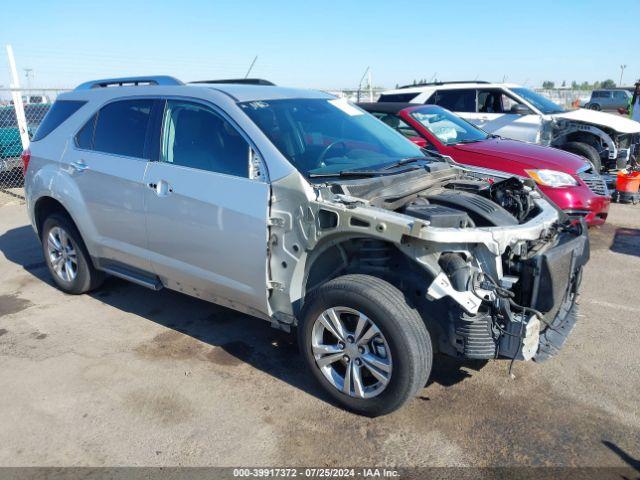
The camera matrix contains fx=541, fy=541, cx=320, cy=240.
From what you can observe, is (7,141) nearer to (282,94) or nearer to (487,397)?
(282,94)

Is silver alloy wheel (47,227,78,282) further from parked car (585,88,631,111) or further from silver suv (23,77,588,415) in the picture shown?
parked car (585,88,631,111)

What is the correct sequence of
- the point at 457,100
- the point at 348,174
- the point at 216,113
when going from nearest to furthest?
the point at 348,174 → the point at 216,113 → the point at 457,100

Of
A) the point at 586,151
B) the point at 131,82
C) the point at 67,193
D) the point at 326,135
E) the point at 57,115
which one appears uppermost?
the point at 131,82

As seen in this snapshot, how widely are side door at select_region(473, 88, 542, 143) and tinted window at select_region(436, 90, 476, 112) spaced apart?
0.17 meters

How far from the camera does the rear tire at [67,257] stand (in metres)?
4.88

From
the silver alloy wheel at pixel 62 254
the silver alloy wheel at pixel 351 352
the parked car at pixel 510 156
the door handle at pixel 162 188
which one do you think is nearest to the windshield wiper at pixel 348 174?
the silver alloy wheel at pixel 351 352

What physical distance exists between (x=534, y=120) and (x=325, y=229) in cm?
A: 785

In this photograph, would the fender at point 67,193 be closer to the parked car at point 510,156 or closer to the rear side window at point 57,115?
the rear side window at point 57,115

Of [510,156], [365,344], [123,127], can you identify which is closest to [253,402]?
[365,344]

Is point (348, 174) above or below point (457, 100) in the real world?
below

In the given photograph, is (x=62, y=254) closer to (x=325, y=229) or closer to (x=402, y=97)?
(x=325, y=229)

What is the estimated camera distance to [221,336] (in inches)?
167

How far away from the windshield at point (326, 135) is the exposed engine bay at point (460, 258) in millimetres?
331

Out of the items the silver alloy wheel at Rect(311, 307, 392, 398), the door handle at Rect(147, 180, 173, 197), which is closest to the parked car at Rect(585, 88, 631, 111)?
the door handle at Rect(147, 180, 173, 197)
